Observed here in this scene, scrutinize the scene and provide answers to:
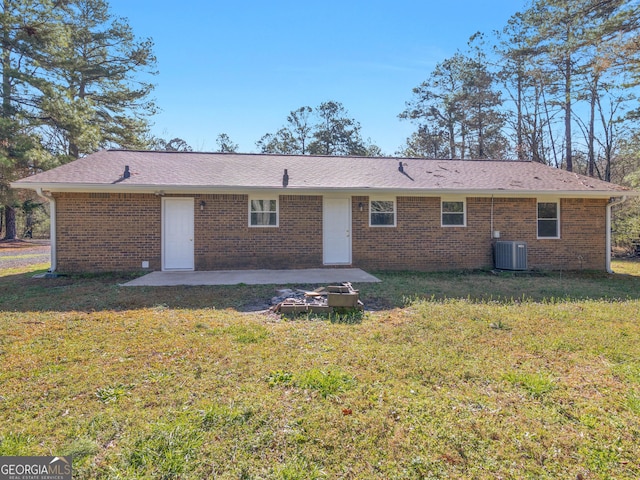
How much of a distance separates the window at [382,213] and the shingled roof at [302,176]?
0.56m

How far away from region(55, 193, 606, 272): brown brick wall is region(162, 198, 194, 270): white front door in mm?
199

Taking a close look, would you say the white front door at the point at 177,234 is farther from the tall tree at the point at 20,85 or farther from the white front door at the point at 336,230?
the tall tree at the point at 20,85

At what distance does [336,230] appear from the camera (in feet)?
34.2

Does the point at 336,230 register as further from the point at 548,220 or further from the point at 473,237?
the point at 548,220

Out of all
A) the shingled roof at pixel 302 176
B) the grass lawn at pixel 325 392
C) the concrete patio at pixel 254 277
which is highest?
the shingled roof at pixel 302 176

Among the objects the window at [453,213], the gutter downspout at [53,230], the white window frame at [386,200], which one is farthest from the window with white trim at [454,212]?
the gutter downspout at [53,230]

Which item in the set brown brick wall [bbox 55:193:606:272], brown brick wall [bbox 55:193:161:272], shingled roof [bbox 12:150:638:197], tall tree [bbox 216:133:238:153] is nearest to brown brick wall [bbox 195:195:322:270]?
brown brick wall [bbox 55:193:606:272]

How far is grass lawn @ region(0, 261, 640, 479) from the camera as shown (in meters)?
2.22

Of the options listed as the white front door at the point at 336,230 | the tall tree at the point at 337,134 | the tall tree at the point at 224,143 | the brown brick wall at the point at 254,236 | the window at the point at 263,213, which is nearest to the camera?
the brown brick wall at the point at 254,236

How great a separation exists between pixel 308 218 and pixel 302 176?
59.2 inches

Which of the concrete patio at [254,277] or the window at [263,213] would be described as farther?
the window at [263,213]

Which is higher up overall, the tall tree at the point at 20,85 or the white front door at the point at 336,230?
the tall tree at the point at 20,85

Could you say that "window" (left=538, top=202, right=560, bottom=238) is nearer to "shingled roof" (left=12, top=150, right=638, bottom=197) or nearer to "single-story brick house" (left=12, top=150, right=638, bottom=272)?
"single-story brick house" (left=12, top=150, right=638, bottom=272)

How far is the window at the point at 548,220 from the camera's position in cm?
1081
